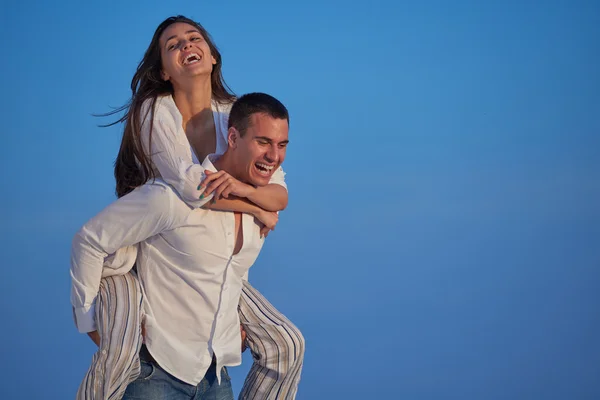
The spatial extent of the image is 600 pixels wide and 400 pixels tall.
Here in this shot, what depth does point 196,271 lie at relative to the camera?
2.49m

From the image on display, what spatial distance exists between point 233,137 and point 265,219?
291 mm

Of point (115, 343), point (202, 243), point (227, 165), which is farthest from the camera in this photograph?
point (227, 165)

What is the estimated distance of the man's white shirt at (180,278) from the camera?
7.85 feet

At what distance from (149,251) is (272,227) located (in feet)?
1.41

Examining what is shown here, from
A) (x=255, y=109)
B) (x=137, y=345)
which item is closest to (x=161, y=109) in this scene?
(x=255, y=109)

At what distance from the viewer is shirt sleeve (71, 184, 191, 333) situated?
2342 millimetres

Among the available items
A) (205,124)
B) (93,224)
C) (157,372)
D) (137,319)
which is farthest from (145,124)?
(157,372)

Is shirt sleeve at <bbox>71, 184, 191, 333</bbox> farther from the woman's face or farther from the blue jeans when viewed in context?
the woman's face

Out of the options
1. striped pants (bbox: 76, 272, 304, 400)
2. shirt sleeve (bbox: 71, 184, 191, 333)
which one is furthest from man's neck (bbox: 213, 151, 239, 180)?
striped pants (bbox: 76, 272, 304, 400)

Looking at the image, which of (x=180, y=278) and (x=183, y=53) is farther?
(x=183, y=53)

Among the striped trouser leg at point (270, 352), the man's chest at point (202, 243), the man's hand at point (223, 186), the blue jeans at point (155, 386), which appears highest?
the man's hand at point (223, 186)

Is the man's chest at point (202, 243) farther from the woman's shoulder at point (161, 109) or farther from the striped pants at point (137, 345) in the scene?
the woman's shoulder at point (161, 109)

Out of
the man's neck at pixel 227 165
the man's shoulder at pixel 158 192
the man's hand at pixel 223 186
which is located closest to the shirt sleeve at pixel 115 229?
the man's shoulder at pixel 158 192

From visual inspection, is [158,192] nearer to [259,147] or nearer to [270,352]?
[259,147]
